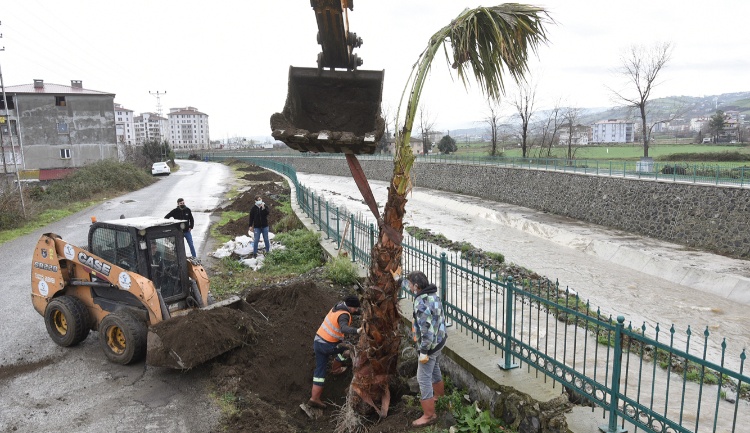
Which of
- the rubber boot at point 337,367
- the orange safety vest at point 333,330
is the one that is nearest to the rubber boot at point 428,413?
the orange safety vest at point 333,330

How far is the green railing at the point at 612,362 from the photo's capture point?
13.2ft

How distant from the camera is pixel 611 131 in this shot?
13950 cm

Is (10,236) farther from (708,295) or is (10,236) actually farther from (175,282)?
(708,295)

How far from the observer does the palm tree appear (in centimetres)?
505

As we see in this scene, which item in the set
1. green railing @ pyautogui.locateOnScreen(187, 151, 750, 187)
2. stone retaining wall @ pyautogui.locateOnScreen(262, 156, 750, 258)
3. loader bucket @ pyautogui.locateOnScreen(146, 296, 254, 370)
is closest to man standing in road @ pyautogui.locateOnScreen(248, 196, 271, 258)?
stone retaining wall @ pyautogui.locateOnScreen(262, 156, 750, 258)

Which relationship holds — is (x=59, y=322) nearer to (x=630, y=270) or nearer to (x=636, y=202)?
(x=630, y=270)

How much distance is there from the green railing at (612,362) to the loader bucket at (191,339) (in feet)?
9.11

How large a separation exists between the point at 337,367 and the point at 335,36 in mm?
4241

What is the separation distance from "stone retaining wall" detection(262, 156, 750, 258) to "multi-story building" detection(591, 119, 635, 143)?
3815 inches

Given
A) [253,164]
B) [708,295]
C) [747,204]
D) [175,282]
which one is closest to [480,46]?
[175,282]

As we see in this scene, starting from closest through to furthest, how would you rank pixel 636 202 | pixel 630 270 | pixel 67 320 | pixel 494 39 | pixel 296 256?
pixel 494 39, pixel 67 320, pixel 296 256, pixel 630 270, pixel 636 202

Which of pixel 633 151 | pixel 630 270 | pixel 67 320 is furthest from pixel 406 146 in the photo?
pixel 633 151

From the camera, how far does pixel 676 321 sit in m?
12.1

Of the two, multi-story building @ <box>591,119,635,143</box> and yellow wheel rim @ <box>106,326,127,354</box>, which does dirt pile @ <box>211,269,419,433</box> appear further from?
multi-story building @ <box>591,119,635,143</box>
